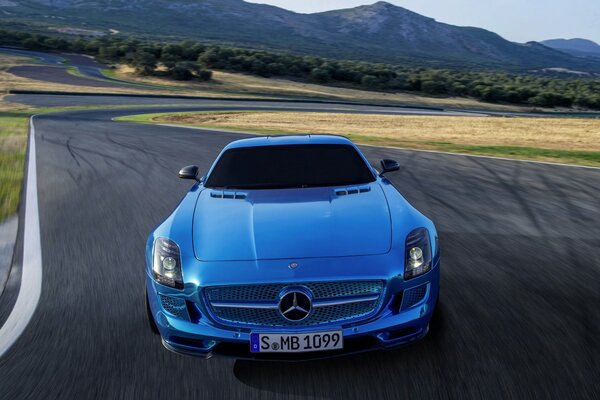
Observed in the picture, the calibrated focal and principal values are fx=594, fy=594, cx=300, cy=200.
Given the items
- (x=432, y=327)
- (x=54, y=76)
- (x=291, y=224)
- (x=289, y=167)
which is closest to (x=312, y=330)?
(x=291, y=224)

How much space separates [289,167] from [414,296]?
1969mm

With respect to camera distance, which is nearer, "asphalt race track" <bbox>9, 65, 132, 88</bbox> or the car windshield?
the car windshield

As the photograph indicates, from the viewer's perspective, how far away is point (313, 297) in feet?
11.8

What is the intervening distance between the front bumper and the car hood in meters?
0.39

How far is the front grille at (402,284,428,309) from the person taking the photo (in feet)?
12.2

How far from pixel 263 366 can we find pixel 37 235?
4.45 m

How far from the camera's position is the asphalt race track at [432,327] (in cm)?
351

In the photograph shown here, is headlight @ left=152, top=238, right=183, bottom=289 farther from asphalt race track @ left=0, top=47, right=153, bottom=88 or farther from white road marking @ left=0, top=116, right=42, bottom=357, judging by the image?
asphalt race track @ left=0, top=47, right=153, bottom=88

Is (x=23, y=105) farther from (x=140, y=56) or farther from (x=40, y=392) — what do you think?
(x=40, y=392)

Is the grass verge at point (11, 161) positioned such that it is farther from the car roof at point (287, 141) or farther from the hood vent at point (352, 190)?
the hood vent at point (352, 190)

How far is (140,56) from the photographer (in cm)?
5819

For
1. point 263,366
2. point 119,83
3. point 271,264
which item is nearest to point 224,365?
point 263,366

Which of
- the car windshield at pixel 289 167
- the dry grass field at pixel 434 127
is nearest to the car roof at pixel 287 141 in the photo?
the car windshield at pixel 289 167

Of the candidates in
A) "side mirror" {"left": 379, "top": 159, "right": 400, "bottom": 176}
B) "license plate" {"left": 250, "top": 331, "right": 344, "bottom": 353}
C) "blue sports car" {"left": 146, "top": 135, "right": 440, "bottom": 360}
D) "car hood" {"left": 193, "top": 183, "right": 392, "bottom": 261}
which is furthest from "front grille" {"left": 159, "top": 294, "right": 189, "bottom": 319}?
"side mirror" {"left": 379, "top": 159, "right": 400, "bottom": 176}
